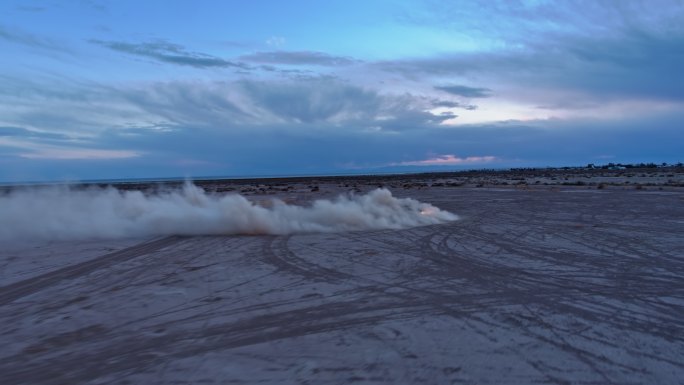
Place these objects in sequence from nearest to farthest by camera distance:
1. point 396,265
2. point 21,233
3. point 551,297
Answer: point 551,297
point 396,265
point 21,233

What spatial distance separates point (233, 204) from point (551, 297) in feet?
46.7

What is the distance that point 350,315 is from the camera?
289 inches

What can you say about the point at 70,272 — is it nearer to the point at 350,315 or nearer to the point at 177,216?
the point at 350,315

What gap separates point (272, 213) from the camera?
19.8m

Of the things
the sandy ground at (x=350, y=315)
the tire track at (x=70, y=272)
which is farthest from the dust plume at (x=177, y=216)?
the sandy ground at (x=350, y=315)

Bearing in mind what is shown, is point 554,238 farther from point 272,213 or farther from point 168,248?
point 168,248

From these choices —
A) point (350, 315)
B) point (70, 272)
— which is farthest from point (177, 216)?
point (350, 315)

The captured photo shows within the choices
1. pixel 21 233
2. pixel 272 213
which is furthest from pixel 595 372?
pixel 21 233

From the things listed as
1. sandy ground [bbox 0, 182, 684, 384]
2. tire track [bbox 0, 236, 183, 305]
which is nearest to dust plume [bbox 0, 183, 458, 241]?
tire track [bbox 0, 236, 183, 305]

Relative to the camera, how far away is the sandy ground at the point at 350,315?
5.35 m

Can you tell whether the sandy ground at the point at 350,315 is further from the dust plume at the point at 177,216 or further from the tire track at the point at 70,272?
the dust plume at the point at 177,216

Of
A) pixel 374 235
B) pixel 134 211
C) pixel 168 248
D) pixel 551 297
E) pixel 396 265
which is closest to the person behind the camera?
pixel 551 297

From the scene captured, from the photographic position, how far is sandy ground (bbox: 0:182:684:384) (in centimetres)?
535

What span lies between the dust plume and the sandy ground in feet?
14.1
